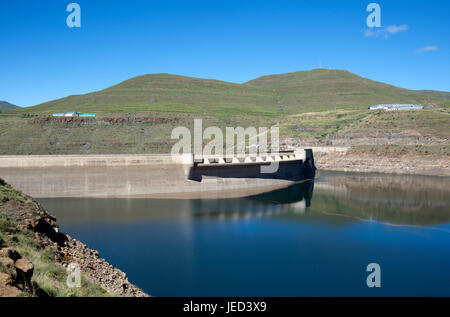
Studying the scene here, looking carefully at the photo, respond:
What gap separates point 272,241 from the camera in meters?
19.7

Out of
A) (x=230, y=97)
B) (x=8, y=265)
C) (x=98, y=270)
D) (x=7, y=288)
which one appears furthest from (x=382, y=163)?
(x=230, y=97)

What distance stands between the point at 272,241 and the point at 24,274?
1407 centimetres

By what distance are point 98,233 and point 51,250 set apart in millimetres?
9390

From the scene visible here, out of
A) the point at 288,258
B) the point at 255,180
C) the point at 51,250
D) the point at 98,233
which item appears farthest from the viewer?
the point at 255,180

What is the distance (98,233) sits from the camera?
830 inches

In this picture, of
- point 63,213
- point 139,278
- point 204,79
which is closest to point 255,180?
point 63,213

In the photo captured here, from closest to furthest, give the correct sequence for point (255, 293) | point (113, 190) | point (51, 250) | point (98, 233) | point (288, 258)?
point (51, 250), point (255, 293), point (288, 258), point (98, 233), point (113, 190)

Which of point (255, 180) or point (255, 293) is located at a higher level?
point (255, 180)

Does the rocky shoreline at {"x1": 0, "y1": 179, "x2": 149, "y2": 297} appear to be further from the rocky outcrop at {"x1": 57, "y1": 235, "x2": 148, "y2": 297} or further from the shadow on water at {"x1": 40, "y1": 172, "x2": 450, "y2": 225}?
the shadow on water at {"x1": 40, "y1": 172, "x2": 450, "y2": 225}

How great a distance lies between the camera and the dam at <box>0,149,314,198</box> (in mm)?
30328

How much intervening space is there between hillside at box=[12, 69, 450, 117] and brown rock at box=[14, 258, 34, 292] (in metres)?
71.2

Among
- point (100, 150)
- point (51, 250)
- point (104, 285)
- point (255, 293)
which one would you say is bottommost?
point (255, 293)

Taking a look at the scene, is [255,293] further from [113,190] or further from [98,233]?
[113,190]

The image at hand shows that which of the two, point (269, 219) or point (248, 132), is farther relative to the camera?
point (248, 132)
